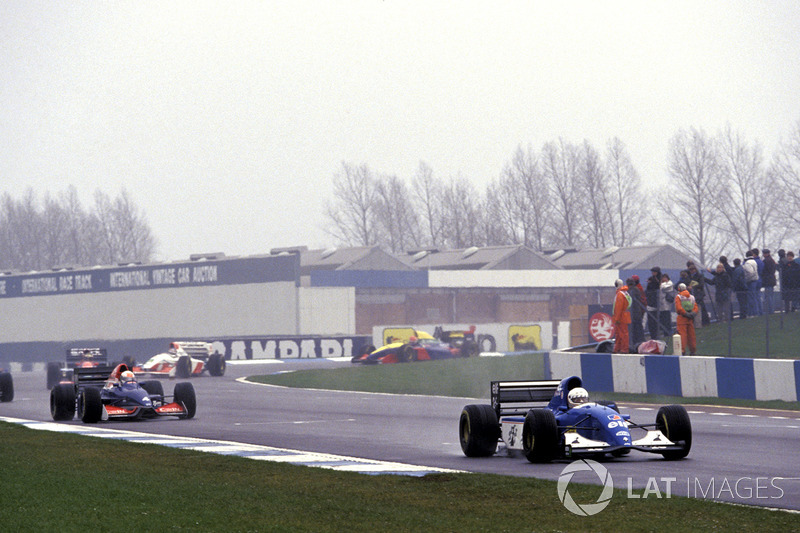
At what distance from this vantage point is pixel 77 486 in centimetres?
1029

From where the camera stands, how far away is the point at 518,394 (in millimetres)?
13953

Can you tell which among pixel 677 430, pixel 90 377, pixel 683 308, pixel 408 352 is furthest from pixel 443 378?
pixel 677 430

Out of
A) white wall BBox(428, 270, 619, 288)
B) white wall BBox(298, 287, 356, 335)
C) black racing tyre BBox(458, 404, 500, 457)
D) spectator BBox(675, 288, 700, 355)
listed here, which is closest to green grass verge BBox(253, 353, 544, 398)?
spectator BBox(675, 288, 700, 355)

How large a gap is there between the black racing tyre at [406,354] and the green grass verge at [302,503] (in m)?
30.1

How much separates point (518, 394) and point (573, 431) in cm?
177

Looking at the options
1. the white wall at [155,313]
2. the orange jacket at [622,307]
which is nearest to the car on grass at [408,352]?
the orange jacket at [622,307]

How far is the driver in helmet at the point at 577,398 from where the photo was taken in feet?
41.2

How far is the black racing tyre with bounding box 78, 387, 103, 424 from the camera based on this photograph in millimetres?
18969

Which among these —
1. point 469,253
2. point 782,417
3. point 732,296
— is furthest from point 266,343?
point 782,417

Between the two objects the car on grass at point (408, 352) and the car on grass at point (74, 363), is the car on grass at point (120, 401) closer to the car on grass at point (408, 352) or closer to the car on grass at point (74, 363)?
the car on grass at point (74, 363)

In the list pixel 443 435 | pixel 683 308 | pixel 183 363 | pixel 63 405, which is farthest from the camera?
pixel 183 363

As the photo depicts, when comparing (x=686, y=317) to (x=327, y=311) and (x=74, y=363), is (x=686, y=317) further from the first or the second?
(x=327, y=311)

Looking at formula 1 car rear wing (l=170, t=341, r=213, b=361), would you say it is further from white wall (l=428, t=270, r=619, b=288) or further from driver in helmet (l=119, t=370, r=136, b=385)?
white wall (l=428, t=270, r=619, b=288)

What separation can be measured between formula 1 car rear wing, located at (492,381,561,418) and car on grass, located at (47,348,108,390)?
2112cm
